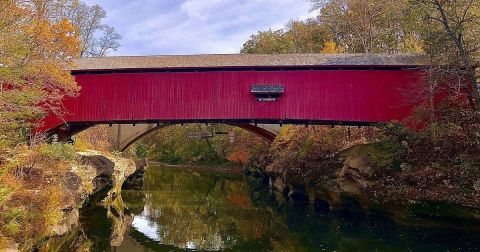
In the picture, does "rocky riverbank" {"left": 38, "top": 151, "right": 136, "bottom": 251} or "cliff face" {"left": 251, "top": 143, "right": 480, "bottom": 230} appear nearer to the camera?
"rocky riverbank" {"left": 38, "top": 151, "right": 136, "bottom": 251}

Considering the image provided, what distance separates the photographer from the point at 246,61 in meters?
18.5

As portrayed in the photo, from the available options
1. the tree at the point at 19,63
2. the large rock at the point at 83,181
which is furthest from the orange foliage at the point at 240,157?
the tree at the point at 19,63

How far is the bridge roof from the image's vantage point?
17.6 meters

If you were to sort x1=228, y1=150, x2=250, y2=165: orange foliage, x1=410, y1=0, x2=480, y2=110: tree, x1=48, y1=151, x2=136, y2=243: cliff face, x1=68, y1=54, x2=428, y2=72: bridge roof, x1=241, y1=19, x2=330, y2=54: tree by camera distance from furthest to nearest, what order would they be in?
1. x1=228, y1=150, x2=250, y2=165: orange foliage
2. x1=241, y1=19, x2=330, y2=54: tree
3. x1=68, y1=54, x2=428, y2=72: bridge roof
4. x1=410, y1=0, x2=480, y2=110: tree
5. x1=48, y1=151, x2=136, y2=243: cliff face

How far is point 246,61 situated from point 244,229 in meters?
7.88

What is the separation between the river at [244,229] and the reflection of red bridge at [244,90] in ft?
13.9

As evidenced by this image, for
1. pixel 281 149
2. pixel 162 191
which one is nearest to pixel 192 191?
pixel 162 191

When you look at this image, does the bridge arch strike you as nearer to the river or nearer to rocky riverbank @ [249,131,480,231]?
rocky riverbank @ [249,131,480,231]

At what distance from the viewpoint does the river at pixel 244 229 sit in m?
12.1

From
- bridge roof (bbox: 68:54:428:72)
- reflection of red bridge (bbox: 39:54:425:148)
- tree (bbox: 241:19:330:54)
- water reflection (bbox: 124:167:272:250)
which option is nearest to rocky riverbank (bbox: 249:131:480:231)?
reflection of red bridge (bbox: 39:54:425:148)

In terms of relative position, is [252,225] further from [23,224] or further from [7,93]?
[7,93]

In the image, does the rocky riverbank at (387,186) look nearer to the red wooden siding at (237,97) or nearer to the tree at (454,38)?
the red wooden siding at (237,97)

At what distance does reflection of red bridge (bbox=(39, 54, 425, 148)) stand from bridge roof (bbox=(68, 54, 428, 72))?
0.05 metres

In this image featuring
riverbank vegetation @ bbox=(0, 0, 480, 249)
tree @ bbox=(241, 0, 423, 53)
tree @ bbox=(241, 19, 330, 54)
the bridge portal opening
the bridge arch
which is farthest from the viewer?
tree @ bbox=(241, 19, 330, 54)
